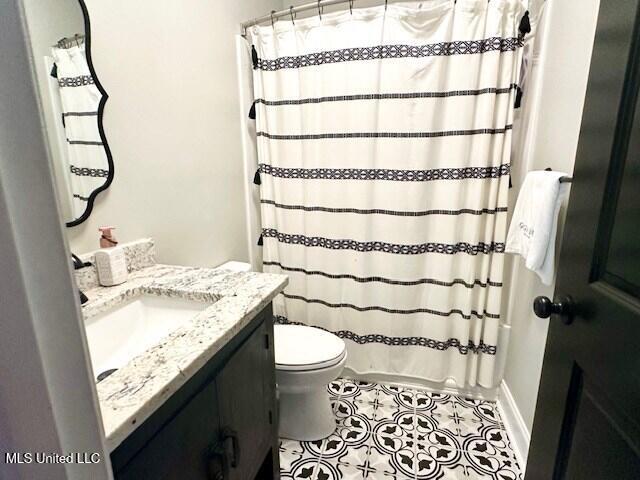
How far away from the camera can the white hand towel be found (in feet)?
3.69

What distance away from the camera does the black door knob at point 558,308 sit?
0.78m

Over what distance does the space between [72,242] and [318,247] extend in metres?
1.11

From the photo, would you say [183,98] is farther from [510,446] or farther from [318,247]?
[510,446]

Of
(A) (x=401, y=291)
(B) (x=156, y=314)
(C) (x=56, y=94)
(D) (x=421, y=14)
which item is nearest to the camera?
(C) (x=56, y=94)

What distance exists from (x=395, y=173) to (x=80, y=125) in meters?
1.27

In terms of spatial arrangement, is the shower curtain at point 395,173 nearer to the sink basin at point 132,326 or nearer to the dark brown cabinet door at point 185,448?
the sink basin at point 132,326

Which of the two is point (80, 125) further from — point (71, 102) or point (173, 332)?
point (173, 332)

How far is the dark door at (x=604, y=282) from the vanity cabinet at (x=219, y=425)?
0.80 meters

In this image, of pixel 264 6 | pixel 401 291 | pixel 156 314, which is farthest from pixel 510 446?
pixel 264 6

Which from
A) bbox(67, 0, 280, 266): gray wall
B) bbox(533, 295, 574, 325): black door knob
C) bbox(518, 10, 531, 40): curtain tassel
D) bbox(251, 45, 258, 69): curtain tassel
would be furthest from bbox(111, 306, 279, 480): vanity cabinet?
bbox(518, 10, 531, 40): curtain tassel

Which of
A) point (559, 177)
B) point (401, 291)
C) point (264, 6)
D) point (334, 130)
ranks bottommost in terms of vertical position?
point (401, 291)

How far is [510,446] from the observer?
1.49 meters

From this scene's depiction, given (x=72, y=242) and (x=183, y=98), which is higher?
(x=183, y=98)

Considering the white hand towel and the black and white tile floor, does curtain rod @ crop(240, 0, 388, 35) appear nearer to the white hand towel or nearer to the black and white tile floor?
the white hand towel
